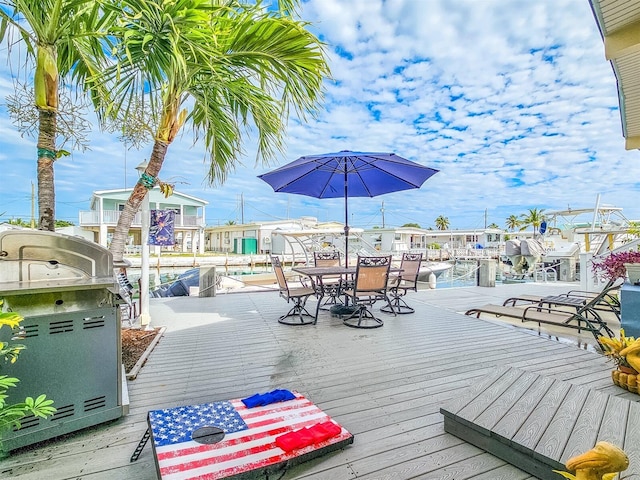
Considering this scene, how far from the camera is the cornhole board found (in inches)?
60.6

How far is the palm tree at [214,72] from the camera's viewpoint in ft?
8.33

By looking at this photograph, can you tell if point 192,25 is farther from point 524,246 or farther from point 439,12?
point 524,246

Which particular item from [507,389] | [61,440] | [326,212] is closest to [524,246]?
[507,389]

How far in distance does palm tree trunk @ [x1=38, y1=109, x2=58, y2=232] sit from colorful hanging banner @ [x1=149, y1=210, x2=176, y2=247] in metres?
1.92

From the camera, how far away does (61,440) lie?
1.97 meters

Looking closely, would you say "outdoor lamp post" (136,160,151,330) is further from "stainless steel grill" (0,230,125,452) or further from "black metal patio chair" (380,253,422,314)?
"black metal patio chair" (380,253,422,314)

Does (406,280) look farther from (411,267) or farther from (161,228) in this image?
(161,228)

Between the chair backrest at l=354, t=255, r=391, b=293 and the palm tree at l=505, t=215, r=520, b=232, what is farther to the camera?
the palm tree at l=505, t=215, r=520, b=232

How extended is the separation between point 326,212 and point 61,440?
46.9 metres

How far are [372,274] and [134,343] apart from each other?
328 centimetres

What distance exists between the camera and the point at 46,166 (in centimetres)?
276

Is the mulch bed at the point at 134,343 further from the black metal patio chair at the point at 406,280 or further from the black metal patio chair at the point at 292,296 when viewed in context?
the black metal patio chair at the point at 406,280

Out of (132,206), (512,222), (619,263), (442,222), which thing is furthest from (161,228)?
(442,222)

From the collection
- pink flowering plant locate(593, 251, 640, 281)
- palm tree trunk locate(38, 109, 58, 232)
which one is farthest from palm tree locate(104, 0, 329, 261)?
pink flowering plant locate(593, 251, 640, 281)
